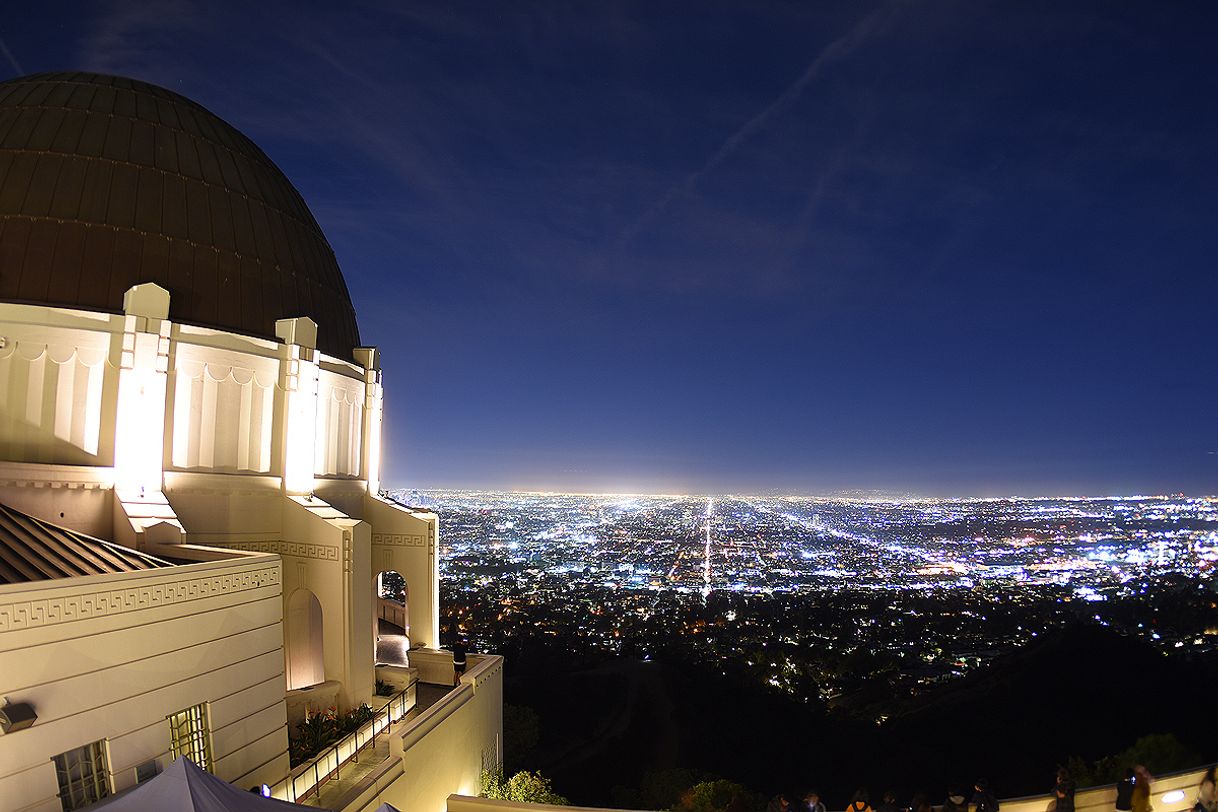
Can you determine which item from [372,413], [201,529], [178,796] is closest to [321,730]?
[201,529]

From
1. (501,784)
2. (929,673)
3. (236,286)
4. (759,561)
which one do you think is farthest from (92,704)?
(759,561)

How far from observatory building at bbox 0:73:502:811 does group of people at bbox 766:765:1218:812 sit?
6384 millimetres

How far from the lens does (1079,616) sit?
8056cm

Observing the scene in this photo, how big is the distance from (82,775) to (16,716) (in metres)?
1.35

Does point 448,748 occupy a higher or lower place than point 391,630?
lower

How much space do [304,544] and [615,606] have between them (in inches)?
2860

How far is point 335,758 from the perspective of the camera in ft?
38.8

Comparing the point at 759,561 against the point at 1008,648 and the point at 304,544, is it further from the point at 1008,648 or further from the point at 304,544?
the point at 304,544

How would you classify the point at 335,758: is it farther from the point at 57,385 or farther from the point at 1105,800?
the point at 1105,800

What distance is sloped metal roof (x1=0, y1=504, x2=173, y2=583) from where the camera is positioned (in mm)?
8000

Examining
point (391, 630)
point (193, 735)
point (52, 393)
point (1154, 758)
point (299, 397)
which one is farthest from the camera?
point (391, 630)

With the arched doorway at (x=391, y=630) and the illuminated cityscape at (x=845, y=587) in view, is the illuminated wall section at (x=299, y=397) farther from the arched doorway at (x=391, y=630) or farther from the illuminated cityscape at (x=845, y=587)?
the illuminated cityscape at (x=845, y=587)

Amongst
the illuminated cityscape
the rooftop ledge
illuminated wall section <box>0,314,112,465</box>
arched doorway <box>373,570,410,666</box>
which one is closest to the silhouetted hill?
the illuminated cityscape

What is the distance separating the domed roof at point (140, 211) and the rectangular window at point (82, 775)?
27.8 feet
